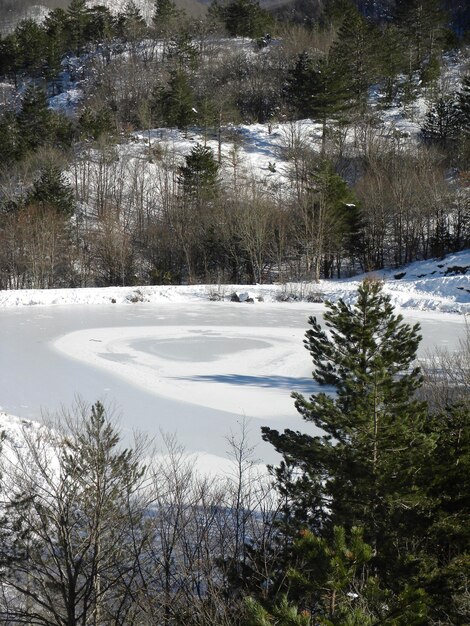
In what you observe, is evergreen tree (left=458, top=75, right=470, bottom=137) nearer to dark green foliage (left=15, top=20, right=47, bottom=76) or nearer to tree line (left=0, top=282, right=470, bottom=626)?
tree line (left=0, top=282, right=470, bottom=626)

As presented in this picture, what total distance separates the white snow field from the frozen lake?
3 centimetres

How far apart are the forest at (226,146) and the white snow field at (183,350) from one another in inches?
253

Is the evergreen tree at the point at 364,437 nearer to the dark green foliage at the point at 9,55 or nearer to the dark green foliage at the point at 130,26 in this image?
the dark green foliage at the point at 9,55

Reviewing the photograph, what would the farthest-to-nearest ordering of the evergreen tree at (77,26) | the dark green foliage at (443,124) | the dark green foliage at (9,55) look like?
the evergreen tree at (77,26), the dark green foliage at (9,55), the dark green foliage at (443,124)

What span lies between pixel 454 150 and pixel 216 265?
23340 mm

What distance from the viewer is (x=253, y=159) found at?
49156mm

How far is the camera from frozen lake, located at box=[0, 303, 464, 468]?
11586mm

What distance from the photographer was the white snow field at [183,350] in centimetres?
1166

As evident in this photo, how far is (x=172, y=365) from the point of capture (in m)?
15.6

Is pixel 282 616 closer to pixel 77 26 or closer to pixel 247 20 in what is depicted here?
pixel 247 20

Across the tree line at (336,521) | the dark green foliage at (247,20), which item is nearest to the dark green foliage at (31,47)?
the dark green foliage at (247,20)

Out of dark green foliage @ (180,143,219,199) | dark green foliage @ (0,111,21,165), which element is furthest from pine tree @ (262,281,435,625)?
dark green foliage @ (0,111,21,165)

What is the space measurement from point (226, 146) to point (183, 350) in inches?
1486

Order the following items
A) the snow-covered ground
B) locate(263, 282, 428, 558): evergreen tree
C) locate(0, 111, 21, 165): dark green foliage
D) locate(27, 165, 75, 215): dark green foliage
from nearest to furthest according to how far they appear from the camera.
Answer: locate(263, 282, 428, 558): evergreen tree < the snow-covered ground < locate(27, 165, 75, 215): dark green foliage < locate(0, 111, 21, 165): dark green foliage
